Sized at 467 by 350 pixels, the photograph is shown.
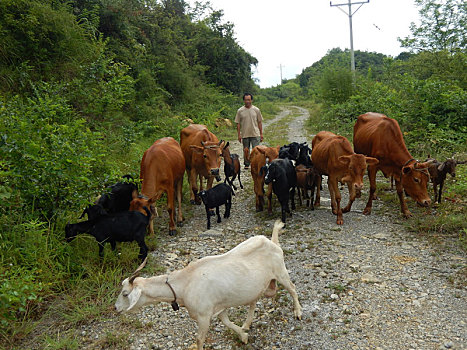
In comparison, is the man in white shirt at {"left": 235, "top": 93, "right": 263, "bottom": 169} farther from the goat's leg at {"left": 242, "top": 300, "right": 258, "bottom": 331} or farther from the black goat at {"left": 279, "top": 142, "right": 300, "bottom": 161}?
the goat's leg at {"left": 242, "top": 300, "right": 258, "bottom": 331}

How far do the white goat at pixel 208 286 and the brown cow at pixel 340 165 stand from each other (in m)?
3.29

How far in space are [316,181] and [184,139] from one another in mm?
3726

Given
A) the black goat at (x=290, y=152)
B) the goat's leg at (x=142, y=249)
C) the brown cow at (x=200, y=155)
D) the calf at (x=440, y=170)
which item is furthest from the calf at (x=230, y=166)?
the calf at (x=440, y=170)

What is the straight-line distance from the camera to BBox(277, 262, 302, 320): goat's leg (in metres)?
3.84

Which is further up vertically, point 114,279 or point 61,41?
point 61,41

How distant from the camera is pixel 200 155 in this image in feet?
25.9

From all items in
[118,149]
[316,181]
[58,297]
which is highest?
[118,149]

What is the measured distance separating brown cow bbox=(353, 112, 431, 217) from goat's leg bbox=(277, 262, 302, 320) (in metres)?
3.81

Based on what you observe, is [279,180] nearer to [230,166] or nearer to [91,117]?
[230,166]

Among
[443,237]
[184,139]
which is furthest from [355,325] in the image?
[184,139]

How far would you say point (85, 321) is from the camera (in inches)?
160

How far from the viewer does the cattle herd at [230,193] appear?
11.2ft

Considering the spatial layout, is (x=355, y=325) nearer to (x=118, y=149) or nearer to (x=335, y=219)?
(x=335, y=219)

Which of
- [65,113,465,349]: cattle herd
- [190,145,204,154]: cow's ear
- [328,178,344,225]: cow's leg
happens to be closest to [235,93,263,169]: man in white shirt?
[65,113,465,349]: cattle herd
